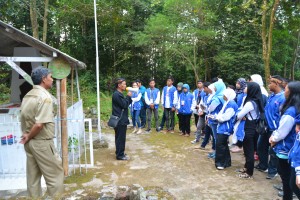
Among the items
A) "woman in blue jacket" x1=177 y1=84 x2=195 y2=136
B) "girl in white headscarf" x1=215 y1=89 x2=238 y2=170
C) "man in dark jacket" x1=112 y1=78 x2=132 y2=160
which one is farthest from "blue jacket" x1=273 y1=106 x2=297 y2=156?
"woman in blue jacket" x1=177 y1=84 x2=195 y2=136

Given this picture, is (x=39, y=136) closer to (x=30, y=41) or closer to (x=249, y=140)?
(x=30, y=41)

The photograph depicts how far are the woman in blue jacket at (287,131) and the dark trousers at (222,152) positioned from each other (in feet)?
5.66

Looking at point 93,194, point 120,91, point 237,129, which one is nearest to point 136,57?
point 120,91

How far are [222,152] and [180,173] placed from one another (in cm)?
95

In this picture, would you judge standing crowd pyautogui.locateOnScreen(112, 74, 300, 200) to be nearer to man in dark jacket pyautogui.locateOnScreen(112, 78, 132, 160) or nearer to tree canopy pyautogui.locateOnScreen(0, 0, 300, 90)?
man in dark jacket pyautogui.locateOnScreen(112, 78, 132, 160)

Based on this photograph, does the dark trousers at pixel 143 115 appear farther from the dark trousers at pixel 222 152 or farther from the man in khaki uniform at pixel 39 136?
the man in khaki uniform at pixel 39 136

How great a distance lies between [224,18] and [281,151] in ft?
46.1

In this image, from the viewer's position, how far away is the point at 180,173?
5.04 metres

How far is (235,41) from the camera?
15.0 meters

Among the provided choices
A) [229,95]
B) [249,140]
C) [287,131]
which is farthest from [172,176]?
[287,131]

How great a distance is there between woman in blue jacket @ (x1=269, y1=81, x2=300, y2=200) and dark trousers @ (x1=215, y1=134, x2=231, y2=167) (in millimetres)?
1725

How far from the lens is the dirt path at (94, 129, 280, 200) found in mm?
4172

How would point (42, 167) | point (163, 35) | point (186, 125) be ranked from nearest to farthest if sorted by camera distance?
point (42, 167), point (186, 125), point (163, 35)

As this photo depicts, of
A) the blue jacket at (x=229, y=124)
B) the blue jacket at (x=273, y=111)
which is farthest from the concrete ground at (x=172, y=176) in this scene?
the blue jacket at (x=273, y=111)
